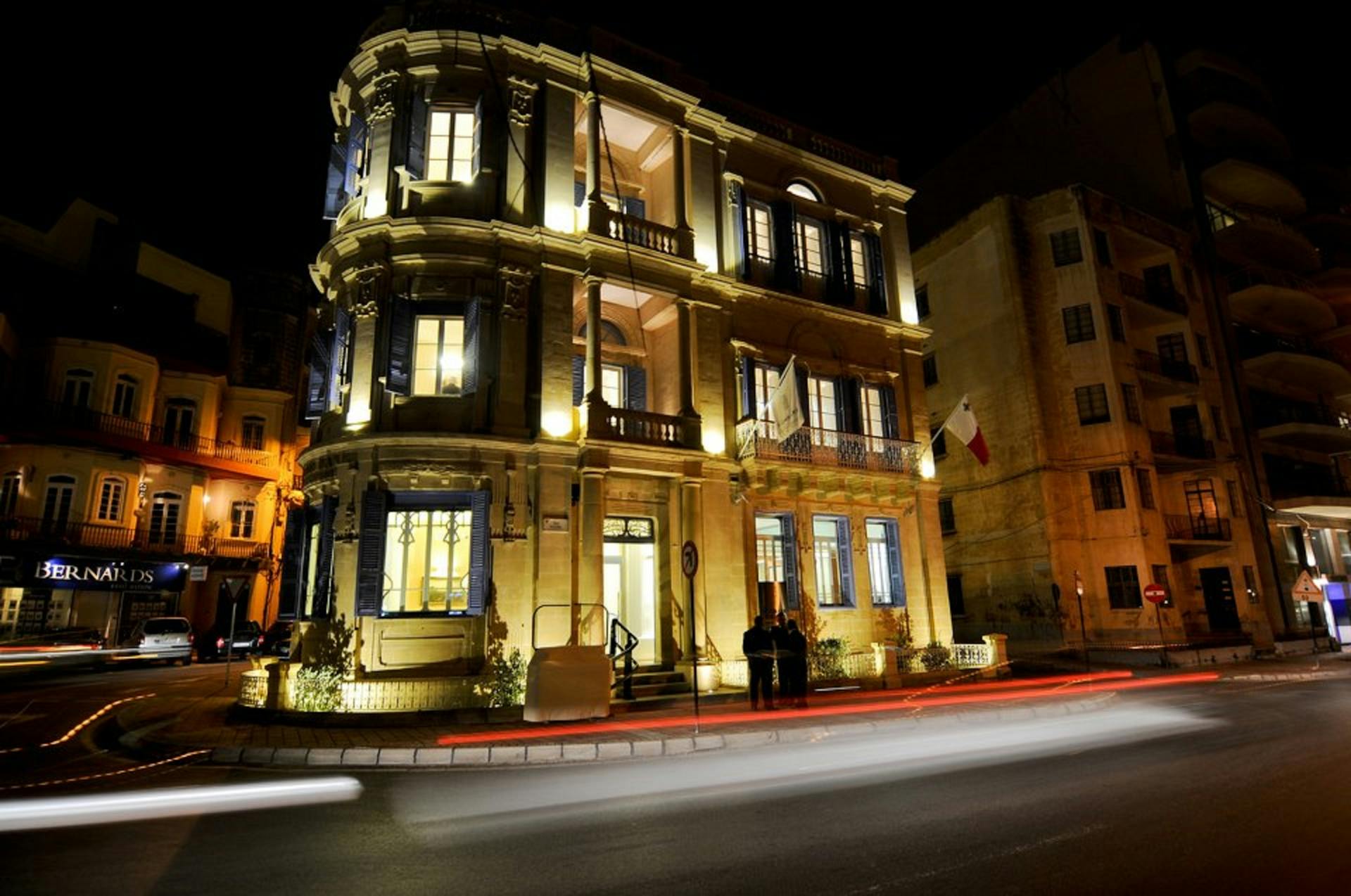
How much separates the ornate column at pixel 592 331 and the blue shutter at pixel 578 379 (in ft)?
0.37

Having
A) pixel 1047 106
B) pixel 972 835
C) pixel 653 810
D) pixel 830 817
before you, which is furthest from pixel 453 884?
pixel 1047 106

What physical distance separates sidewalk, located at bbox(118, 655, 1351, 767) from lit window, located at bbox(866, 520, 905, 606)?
13.5 feet

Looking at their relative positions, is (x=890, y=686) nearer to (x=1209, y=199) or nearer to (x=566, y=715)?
(x=566, y=715)

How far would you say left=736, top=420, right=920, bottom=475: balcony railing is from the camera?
18.4m

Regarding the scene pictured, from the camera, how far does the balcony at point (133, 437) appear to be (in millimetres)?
28203

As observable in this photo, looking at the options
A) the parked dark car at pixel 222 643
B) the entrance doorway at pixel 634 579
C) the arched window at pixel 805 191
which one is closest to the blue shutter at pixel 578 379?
the entrance doorway at pixel 634 579

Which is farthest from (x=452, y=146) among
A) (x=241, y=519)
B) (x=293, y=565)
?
(x=241, y=519)

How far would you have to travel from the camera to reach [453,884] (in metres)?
4.85

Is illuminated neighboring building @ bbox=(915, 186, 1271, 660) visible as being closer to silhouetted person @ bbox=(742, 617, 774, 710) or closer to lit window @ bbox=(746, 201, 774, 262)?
lit window @ bbox=(746, 201, 774, 262)

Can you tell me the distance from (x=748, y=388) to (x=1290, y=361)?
1252 inches

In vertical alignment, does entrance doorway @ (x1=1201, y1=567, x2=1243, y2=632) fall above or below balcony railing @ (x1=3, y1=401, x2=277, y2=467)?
below

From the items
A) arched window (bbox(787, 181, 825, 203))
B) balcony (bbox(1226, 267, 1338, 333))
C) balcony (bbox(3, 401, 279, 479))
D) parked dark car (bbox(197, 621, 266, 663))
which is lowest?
parked dark car (bbox(197, 621, 266, 663))

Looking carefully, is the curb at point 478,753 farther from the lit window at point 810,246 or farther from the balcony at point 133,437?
the balcony at point 133,437

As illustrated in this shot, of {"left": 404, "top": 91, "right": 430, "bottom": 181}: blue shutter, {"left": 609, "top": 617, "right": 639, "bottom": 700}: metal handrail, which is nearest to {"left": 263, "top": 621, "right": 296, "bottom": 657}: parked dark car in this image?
{"left": 609, "top": 617, "right": 639, "bottom": 700}: metal handrail
